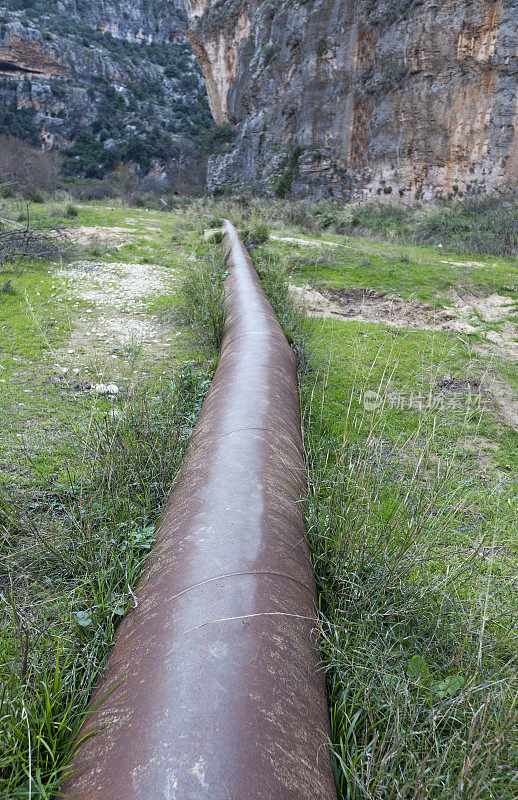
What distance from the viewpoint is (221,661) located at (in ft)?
3.17

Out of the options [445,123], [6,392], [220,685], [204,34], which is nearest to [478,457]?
[220,685]

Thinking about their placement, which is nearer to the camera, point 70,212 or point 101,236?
point 101,236

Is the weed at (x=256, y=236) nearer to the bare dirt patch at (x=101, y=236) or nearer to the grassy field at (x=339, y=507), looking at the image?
the bare dirt patch at (x=101, y=236)

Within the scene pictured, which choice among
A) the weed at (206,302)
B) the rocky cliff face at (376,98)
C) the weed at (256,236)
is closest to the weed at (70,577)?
the weed at (206,302)

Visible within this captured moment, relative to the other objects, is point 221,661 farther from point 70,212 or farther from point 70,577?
point 70,212

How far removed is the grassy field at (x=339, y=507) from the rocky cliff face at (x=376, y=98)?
10959 mm

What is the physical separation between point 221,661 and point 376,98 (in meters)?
19.8

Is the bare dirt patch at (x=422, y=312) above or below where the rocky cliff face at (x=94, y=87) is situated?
below

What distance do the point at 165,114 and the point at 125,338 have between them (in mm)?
47971

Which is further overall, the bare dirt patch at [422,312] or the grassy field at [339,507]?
the bare dirt patch at [422,312]

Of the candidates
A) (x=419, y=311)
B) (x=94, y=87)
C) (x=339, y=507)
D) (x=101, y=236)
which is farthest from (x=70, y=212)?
(x=94, y=87)

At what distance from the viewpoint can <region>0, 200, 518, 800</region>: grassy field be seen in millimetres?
1016

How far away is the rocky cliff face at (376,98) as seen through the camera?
536 inches

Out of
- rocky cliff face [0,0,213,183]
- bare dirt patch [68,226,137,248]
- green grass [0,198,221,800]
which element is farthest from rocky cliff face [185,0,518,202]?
rocky cliff face [0,0,213,183]
